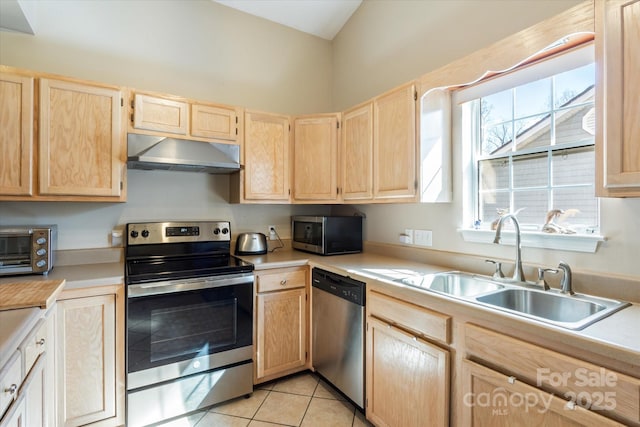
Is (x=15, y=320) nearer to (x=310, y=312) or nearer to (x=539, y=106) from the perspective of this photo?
(x=310, y=312)

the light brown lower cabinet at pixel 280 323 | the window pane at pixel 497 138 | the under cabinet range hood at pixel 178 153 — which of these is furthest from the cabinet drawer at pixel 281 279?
the window pane at pixel 497 138

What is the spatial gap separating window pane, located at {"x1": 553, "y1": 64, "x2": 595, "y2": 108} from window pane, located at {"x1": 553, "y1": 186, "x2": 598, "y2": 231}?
1.53 ft

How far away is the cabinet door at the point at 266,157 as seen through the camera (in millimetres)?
2502

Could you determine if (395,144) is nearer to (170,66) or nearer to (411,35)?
(411,35)

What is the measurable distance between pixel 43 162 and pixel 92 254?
684 mm

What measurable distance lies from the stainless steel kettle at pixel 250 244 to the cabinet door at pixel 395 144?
42.4 inches

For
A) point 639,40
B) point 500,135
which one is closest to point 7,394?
point 639,40

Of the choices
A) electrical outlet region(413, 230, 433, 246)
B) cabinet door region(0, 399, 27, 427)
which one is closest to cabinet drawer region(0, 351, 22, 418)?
cabinet door region(0, 399, 27, 427)

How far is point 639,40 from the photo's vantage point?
42.9 inches

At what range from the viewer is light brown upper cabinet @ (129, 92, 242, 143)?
210cm

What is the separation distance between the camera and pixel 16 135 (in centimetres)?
178

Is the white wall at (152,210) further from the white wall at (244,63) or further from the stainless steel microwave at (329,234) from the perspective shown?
the stainless steel microwave at (329,234)

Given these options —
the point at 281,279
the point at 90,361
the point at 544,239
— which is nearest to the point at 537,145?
the point at 544,239

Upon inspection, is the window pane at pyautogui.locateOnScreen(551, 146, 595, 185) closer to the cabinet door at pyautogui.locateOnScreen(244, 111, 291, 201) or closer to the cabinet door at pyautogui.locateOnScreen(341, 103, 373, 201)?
the cabinet door at pyautogui.locateOnScreen(341, 103, 373, 201)
